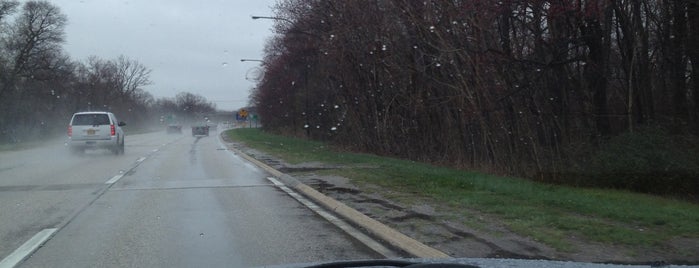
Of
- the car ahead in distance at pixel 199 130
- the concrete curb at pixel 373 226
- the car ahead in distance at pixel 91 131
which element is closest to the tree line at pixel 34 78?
the car ahead in distance at pixel 199 130

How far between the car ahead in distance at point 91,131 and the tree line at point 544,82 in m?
10.5

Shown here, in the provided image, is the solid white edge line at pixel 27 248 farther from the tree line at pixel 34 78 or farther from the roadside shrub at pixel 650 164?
the tree line at pixel 34 78

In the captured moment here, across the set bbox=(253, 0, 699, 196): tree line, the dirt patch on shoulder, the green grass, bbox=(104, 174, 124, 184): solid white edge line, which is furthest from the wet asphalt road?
bbox=(253, 0, 699, 196): tree line

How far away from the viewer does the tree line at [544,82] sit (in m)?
16.1

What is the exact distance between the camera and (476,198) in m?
11.1

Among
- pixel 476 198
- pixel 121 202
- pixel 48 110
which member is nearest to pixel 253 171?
pixel 121 202

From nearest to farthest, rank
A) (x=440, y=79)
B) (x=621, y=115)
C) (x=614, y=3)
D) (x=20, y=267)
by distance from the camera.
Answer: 1. (x=20, y=267)
2. (x=614, y=3)
3. (x=621, y=115)
4. (x=440, y=79)

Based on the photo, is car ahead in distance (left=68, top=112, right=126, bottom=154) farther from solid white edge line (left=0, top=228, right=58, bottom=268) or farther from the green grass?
solid white edge line (left=0, top=228, right=58, bottom=268)

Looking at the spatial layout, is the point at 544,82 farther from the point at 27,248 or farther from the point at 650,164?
the point at 27,248

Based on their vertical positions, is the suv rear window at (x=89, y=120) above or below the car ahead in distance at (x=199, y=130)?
above

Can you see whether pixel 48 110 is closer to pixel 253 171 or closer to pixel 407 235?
pixel 253 171

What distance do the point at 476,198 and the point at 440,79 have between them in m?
13.1

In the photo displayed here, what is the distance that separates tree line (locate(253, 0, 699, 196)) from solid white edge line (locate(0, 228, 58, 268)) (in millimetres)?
12378

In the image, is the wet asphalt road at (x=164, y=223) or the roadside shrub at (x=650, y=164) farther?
the roadside shrub at (x=650, y=164)
